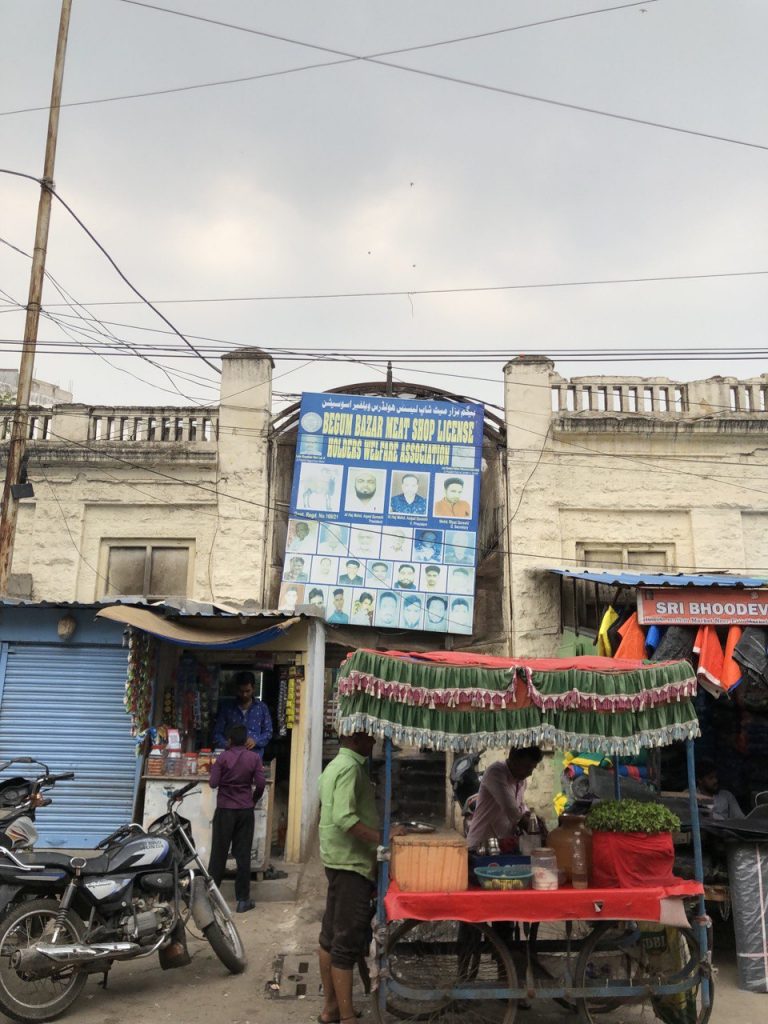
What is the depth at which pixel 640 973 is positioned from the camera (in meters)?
5.46

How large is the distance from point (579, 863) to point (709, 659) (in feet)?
11.2

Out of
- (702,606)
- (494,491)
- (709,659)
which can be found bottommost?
(709,659)

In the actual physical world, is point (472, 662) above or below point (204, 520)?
below

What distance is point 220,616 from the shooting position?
9.55 meters

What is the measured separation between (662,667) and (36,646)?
25.3 ft

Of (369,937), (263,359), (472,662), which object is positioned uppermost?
(263,359)

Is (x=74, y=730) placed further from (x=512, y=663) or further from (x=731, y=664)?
(x=731, y=664)

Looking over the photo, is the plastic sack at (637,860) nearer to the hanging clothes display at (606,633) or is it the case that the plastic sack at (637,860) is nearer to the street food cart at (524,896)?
the street food cart at (524,896)

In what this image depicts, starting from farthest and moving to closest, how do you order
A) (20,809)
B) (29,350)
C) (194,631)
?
(29,350) < (194,631) < (20,809)

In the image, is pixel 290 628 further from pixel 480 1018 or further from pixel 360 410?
pixel 480 1018

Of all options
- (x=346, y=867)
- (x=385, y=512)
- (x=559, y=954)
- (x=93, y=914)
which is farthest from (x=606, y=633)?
(x=93, y=914)

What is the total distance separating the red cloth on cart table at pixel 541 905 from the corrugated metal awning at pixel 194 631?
4753 millimetres

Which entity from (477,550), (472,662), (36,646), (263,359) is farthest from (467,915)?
(263,359)

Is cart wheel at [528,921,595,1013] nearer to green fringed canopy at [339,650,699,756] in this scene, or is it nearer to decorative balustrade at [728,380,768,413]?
green fringed canopy at [339,650,699,756]
